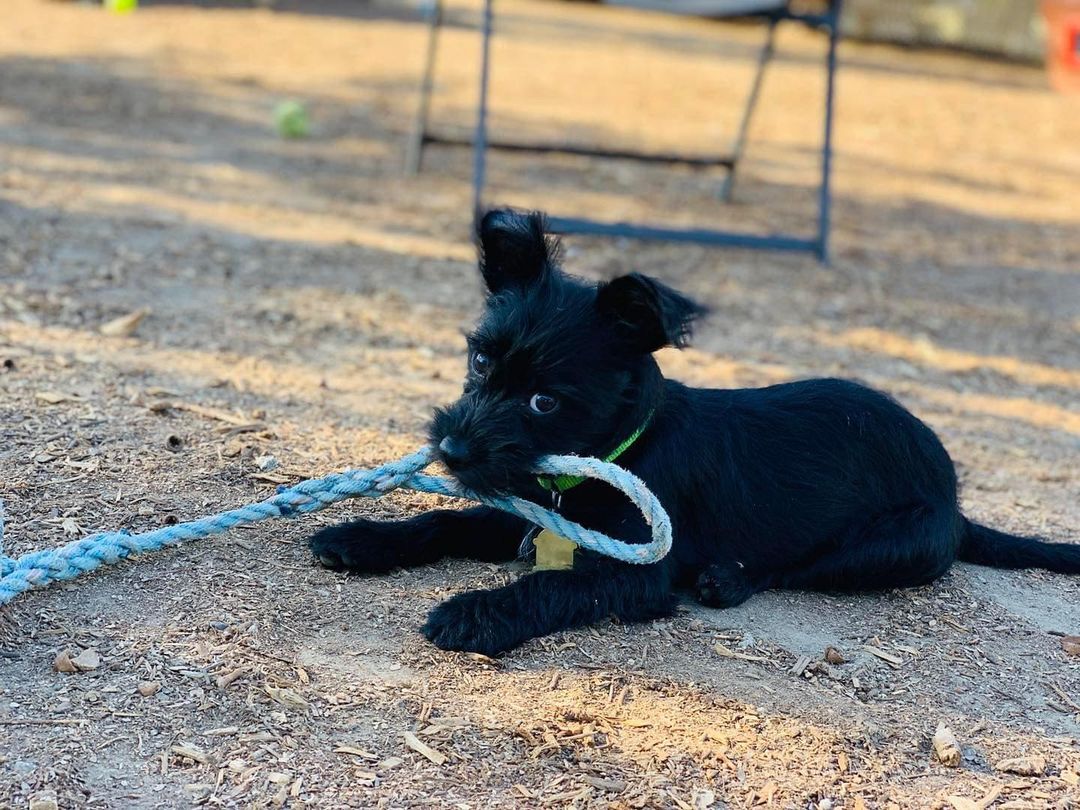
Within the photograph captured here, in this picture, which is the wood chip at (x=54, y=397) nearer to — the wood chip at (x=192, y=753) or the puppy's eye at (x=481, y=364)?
the puppy's eye at (x=481, y=364)

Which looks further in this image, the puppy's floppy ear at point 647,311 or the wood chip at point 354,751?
the puppy's floppy ear at point 647,311

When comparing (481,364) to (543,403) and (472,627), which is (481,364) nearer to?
(543,403)

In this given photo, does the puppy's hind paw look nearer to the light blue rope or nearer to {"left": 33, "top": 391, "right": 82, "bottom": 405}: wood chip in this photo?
the light blue rope


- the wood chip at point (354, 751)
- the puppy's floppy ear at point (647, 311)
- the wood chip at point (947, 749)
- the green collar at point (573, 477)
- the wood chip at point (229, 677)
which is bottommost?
the wood chip at point (354, 751)

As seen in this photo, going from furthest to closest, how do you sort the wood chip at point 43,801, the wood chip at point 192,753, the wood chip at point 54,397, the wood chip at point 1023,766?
the wood chip at point 54,397, the wood chip at point 1023,766, the wood chip at point 192,753, the wood chip at point 43,801

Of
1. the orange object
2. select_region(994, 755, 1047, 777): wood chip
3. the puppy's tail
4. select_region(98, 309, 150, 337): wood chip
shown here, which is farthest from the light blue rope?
the orange object

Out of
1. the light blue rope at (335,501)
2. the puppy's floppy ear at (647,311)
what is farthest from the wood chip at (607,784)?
the puppy's floppy ear at (647,311)

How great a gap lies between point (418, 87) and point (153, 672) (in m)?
10.6

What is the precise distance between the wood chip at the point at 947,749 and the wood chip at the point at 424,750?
1364 millimetres

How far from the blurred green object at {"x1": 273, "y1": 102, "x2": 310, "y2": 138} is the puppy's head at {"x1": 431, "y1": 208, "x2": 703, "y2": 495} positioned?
7410 mm

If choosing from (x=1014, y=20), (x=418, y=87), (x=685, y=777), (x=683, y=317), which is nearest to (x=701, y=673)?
(x=685, y=777)

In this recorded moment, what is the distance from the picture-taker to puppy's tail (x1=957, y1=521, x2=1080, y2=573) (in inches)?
185

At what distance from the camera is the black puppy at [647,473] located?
12.7 ft

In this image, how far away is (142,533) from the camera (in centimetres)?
407
